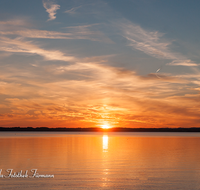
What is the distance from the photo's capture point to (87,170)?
2447cm

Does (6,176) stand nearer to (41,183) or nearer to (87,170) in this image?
(41,183)

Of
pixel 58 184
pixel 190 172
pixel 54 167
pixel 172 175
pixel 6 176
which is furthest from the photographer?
pixel 54 167

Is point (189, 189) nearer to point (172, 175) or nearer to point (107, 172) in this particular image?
point (172, 175)

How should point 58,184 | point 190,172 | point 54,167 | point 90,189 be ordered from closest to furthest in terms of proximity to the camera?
1. point 90,189
2. point 58,184
3. point 190,172
4. point 54,167

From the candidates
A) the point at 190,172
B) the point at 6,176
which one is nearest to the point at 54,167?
the point at 6,176

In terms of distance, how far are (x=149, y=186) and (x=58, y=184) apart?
710cm

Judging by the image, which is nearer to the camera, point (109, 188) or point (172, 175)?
point (109, 188)

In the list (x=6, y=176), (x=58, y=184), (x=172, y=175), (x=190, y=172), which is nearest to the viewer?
(x=58, y=184)

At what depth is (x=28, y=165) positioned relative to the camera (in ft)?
87.1

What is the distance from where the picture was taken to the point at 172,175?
2238 cm

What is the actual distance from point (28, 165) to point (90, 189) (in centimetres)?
1175

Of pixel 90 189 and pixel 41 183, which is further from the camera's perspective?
pixel 41 183

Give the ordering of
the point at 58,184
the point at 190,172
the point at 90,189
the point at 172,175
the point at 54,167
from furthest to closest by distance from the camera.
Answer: the point at 54,167 < the point at 190,172 < the point at 172,175 < the point at 58,184 < the point at 90,189

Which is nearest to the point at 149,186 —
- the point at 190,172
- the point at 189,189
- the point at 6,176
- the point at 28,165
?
the point at 189,189
